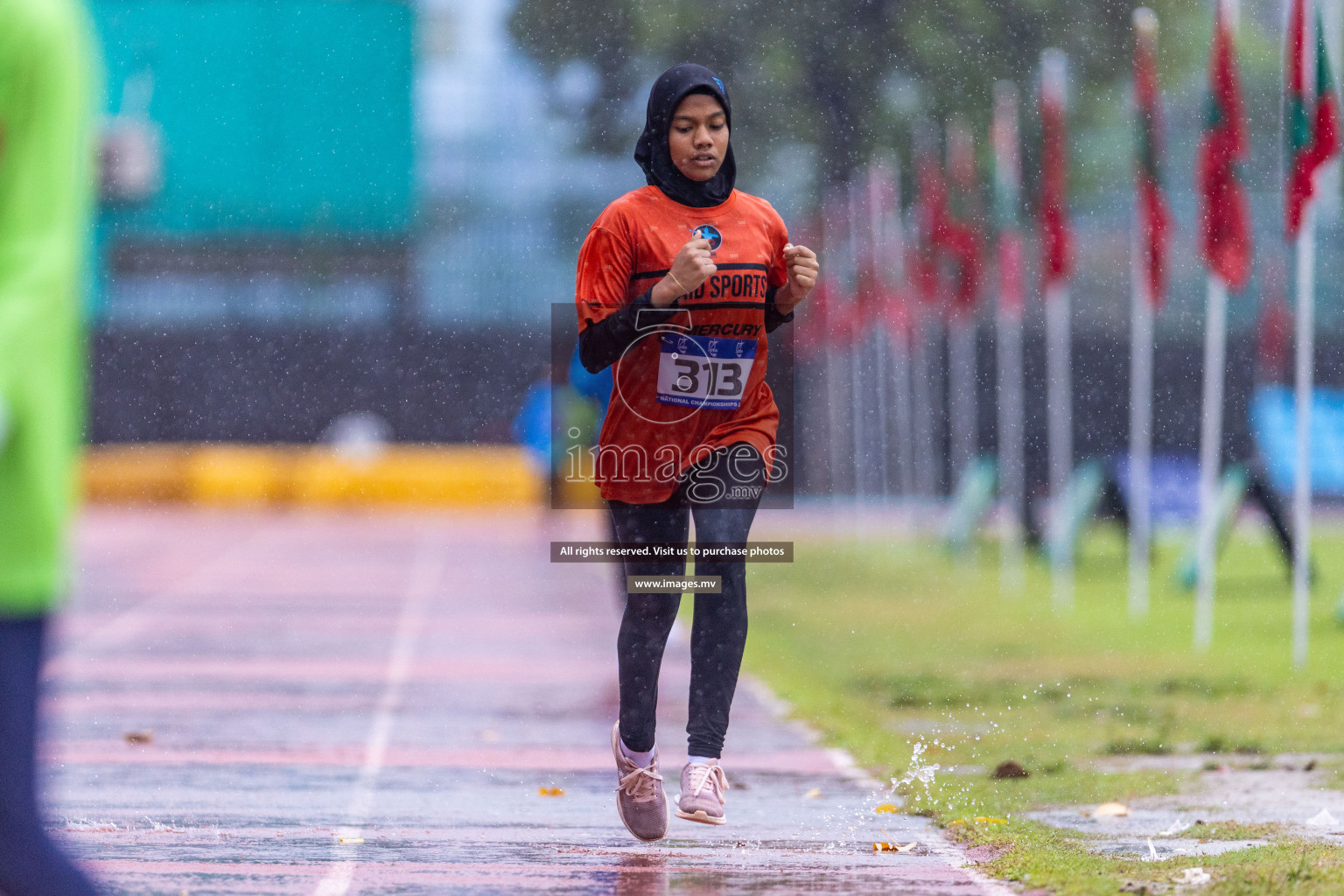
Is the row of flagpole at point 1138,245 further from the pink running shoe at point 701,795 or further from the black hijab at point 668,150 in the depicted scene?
the pink running shoe at point 701,795

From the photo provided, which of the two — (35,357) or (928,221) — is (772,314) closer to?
(35,357)

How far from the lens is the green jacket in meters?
2.73

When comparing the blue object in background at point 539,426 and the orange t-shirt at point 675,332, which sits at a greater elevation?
the orange t-shirt at point 675,332

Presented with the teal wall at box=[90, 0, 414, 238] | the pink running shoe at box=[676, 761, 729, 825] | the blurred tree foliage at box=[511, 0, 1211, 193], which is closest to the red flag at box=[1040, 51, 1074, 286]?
the blurred tree foliage at box=[511, 0, 1211, 193]

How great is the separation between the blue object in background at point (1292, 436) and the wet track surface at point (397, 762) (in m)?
6.80

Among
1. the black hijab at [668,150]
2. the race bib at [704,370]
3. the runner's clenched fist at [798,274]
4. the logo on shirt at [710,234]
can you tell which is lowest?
the race bib at [704,370]

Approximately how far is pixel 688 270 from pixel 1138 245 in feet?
27.2

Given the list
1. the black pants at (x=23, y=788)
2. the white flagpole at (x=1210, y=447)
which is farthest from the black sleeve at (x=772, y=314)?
the white flagpole at (x=1210, y=447)

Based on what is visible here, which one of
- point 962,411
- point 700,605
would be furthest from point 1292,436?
point 700,605

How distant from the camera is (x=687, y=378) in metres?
5.13

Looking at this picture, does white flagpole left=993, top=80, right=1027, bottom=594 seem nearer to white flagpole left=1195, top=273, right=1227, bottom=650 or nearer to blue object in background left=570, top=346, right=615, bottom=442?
white flagpole left=1195, top=273, right=1227, bottom=650

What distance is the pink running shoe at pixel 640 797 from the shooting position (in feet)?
17.5

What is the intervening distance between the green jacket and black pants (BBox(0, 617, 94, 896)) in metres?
0.05

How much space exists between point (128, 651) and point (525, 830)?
6.54m
